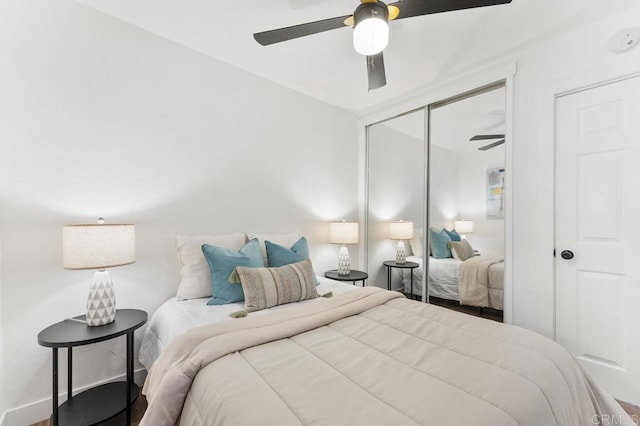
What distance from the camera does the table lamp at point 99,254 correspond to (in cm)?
156

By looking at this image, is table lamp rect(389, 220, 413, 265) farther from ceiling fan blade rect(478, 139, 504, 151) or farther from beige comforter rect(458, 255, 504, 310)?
ceiling fan blade rect(478, 139, 504, 151)

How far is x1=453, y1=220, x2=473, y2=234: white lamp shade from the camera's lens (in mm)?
2635

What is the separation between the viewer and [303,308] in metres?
1.63

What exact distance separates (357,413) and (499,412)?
1.33ft

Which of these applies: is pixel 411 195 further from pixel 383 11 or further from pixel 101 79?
pixel 101 79

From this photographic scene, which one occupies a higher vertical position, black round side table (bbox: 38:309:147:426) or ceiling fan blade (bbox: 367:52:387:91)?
ceiling fan blade (bbox: 367:52:387:91)

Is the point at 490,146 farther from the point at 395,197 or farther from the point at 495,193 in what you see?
the point at 395,197

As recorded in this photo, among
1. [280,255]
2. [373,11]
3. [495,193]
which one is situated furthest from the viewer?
[495,193]

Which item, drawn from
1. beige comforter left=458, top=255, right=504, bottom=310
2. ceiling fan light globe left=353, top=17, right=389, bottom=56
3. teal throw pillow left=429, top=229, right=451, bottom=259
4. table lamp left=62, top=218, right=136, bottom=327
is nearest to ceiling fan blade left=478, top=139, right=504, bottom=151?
teal throw pillow left=429, top=229, right=451, bottom=259

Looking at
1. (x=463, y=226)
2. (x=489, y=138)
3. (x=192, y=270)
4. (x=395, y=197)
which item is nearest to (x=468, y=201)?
(x=463, y=226)

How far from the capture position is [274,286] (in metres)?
1.90

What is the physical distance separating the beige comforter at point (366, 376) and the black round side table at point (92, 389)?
1.46ft

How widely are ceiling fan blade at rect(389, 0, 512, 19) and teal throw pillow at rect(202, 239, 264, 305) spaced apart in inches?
68.4

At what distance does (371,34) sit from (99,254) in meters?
1.84
